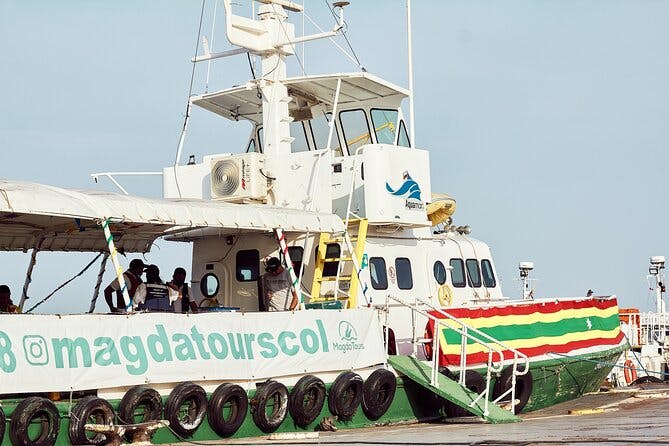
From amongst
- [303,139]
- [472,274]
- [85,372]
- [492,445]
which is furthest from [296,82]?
[492,445]

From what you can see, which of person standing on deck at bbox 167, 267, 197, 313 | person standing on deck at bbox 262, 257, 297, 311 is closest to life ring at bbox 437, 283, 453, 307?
person standing on deck at bbox 262, 257, 297, 311

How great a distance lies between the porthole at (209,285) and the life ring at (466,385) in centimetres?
380

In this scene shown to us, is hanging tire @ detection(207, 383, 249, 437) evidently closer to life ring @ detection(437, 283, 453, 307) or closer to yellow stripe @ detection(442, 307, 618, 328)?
yellow stripe @ detection(442, 307, 618, 328)

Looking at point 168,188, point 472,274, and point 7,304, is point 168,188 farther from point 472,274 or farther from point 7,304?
point 472,274

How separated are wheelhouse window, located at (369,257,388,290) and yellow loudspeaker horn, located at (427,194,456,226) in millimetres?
1559

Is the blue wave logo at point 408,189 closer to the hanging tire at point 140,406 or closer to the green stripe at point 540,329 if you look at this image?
the green stripe at point 540,329

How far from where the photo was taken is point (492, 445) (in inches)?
419

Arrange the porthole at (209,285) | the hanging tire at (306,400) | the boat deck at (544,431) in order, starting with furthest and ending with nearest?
1. the porthole at (209,285)
2. the hanging tire at (306,400)
3. the boat deck at (544,431)

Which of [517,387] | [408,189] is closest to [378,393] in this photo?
[517,387]

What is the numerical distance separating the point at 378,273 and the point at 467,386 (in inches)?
90.1

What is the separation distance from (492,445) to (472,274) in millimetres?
8826

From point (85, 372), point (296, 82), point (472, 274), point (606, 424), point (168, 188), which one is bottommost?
point (606, 424)

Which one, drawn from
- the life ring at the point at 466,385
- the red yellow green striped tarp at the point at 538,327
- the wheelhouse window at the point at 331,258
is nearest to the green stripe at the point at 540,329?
the red yellow green striped tarp at the point at 538,327

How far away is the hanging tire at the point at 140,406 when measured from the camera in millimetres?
11781
